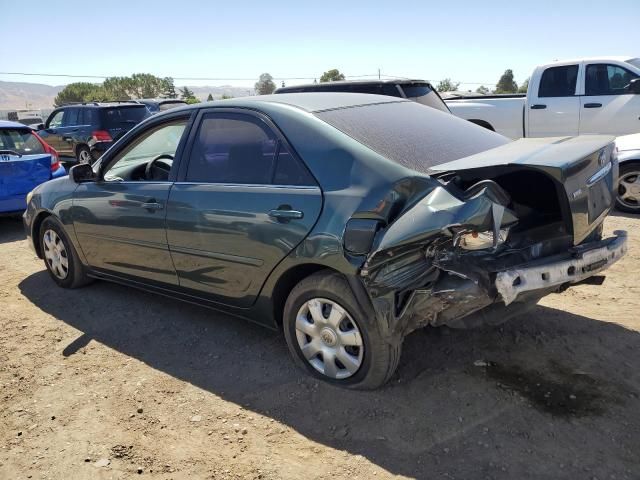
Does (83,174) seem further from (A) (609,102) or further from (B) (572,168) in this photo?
(A) (609,102)

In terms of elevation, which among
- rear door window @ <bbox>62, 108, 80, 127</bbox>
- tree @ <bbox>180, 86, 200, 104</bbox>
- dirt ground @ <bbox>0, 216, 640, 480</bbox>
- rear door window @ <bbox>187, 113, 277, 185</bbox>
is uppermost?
tree @ <bbox>180, 86, 200, 104</bbox>

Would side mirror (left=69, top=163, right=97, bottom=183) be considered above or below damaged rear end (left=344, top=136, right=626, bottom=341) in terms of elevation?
above

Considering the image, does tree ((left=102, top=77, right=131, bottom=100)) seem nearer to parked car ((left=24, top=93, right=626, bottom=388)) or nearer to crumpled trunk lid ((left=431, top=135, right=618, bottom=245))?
parked car ((left=24, top=93, right=626, bottom=388))

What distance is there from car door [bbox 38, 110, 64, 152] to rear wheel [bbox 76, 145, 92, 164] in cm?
73

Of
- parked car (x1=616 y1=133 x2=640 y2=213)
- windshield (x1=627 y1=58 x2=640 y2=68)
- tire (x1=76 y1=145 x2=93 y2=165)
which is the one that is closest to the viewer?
parked car (x1=616 y1=133 x2=640 y2=213)

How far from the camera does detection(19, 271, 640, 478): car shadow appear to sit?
8.38 ft

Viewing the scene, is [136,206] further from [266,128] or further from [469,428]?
[469,428]

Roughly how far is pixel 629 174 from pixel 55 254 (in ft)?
21.7

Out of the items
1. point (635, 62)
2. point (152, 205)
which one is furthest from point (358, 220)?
point (635, 62)

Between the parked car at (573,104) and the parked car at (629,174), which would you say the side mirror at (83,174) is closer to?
the parked car at (629,174)

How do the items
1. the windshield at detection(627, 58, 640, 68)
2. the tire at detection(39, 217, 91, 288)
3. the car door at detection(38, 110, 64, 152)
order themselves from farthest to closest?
the car door at detection(38, 110, 64, 152), the windshield at detection(627, 58, 640, 68), the tire at detection(39, 217, 91, 288)

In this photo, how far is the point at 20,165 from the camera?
733cm

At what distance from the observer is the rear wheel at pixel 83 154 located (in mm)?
13336

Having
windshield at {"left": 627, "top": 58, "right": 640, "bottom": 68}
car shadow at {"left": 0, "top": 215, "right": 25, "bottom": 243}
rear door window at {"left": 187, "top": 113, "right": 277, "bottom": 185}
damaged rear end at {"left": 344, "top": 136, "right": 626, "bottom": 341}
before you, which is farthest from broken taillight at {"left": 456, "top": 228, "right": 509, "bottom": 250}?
windshield at {"left": 627, "top": 58, "right": 640, "bottom": 68}
